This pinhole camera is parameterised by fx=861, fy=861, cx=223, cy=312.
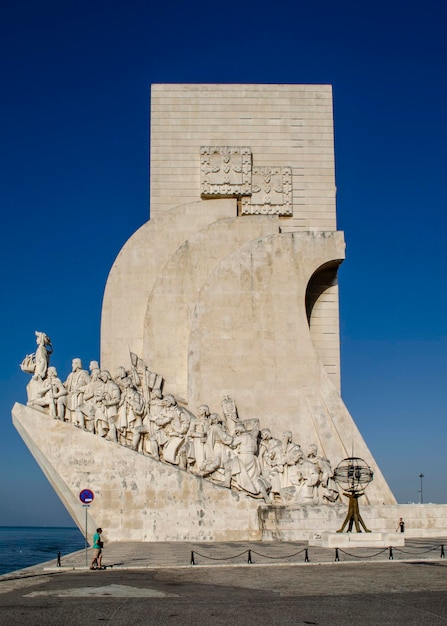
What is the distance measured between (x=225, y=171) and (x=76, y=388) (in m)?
6.96

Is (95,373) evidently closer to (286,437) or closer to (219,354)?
(219,354)

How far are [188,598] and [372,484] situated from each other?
965 centimetres

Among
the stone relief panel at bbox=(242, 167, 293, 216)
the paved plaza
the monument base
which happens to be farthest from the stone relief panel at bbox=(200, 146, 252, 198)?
the paved plaza

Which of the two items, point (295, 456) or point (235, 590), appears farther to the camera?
point (295, 456)

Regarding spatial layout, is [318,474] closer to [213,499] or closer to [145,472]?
[213,499]

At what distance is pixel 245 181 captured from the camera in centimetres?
2048

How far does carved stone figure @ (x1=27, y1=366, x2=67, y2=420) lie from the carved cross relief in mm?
6553

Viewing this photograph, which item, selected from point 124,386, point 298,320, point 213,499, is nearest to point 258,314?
point 298,320

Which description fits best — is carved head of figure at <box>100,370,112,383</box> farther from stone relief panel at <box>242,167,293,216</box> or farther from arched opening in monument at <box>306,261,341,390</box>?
stone relief panel at <box>242,167,293,216</box>

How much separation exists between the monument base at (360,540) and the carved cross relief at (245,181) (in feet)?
30.4

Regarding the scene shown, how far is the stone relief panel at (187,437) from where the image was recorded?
1593 cm

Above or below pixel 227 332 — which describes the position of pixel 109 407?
below

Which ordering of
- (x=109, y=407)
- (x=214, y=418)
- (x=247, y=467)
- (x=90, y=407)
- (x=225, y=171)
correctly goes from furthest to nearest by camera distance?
(x=225, y=171)
(x=214, y=418)
(x=109, y=407)
(x=90, y=407)
(x=247, y=467)

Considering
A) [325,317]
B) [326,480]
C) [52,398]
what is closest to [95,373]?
[52,398]
